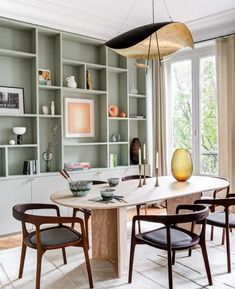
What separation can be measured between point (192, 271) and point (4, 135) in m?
2.88

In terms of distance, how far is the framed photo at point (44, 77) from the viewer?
4395 millimetres

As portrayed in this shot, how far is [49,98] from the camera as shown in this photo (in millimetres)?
4598

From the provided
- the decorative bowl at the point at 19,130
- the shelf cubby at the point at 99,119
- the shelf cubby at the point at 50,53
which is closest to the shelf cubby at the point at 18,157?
the decorative bowl at the point at 19,130

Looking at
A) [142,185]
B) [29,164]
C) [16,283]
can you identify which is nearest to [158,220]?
[142,185]

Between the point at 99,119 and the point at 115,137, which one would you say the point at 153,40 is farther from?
the point at 115,137

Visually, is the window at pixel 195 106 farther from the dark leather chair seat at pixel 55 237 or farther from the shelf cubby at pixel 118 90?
the dark leather chair seat at pixel 55 237

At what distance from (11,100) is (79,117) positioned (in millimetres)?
1086

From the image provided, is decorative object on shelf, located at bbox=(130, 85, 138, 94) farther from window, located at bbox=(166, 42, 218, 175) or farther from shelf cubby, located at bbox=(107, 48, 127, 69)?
window, located at bbox=(166, 42, 218, 175)

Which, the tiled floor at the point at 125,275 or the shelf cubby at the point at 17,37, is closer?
the tiled floor at the point at 125,275

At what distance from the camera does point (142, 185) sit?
10.9ft

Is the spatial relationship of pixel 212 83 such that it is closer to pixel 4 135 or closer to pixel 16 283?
pixel 4 135

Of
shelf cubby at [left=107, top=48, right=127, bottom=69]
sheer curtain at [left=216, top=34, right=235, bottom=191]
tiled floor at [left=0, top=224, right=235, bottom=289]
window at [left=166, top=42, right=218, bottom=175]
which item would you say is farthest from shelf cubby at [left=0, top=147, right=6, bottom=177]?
sheer curtain at [left=216, top=34, right=235, bottom=191]

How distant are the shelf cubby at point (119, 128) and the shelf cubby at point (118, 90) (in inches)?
7.9

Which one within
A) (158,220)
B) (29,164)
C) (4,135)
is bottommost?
(158,220)
